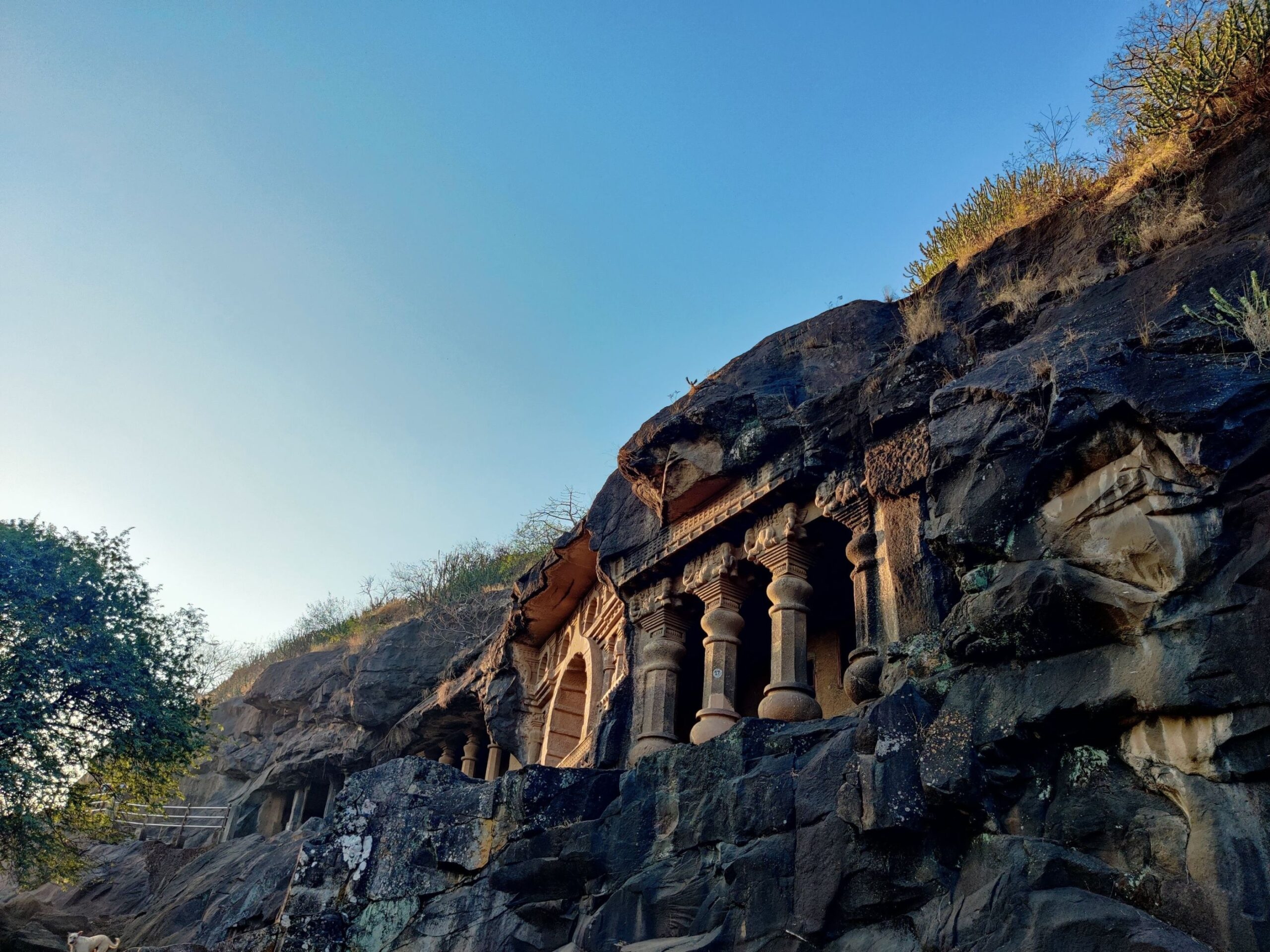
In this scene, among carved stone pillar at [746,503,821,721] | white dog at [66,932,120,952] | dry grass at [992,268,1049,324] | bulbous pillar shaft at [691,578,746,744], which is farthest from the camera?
white dog at [66,932,120,952]

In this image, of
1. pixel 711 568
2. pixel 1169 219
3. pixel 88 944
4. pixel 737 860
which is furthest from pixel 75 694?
pixel 1169 219

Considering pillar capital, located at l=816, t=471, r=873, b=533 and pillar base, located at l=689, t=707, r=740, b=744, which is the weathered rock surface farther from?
pillar capital, located at l=816, t=471, r=873, b=533

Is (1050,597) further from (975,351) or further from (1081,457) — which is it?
(975,351)

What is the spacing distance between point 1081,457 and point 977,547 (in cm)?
78

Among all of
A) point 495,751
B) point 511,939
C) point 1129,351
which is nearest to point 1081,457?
point 1129,351

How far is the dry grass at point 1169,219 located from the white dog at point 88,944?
16349 mm

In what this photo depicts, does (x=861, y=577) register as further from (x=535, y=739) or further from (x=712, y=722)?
(x=535, y=739)

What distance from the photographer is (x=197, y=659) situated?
723 inches

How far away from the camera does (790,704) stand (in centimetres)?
868

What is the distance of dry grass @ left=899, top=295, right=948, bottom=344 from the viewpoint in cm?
905

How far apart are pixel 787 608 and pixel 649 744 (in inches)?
84.3

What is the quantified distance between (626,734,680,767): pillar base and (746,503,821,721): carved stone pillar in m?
1.27

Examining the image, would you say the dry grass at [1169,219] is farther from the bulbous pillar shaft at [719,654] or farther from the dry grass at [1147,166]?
the bulbous pillar shaft at [719,654]

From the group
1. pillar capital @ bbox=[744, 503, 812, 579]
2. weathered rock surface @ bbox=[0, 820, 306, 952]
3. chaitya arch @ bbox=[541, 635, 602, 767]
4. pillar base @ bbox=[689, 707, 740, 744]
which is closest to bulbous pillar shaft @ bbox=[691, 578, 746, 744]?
pillar base @ bbox=[689, 707, 740, 744]
